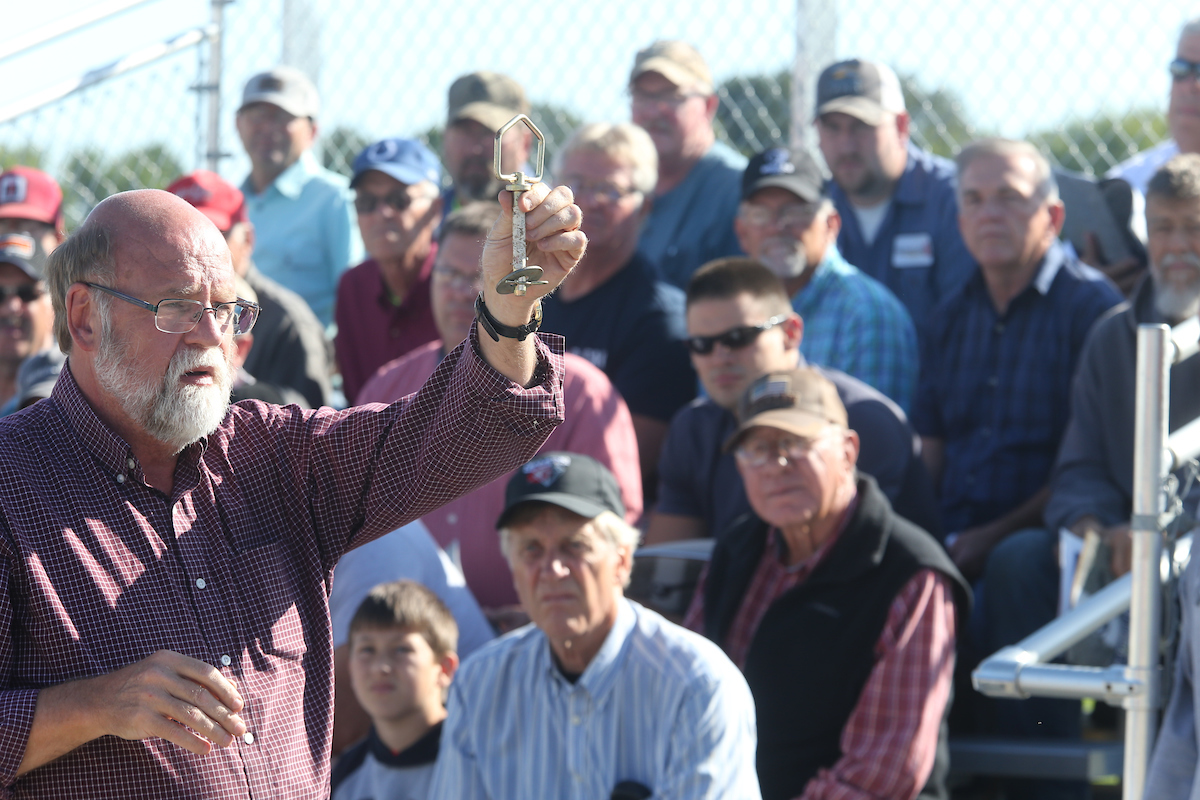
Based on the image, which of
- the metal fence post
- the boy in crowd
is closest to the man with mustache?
the metal fence post

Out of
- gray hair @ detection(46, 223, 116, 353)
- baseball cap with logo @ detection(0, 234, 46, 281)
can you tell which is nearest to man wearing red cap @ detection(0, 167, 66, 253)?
baseball cap with logo @ detection(0, 234, 46, 281)

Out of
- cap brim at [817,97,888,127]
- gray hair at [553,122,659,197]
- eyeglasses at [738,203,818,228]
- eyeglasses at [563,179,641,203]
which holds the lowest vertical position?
eyeglasses at [738,203,818,228]

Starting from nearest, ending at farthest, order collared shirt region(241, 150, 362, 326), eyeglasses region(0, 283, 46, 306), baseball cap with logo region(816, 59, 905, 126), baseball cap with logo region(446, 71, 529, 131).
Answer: eyeglasses region(0, 283, 46, 306) → baseball cap with logo region(816, 59, 905, 126) → baseball cap with logo region(446, 71, 529, 131) → collared shirt region(241, 150, 362, 326)

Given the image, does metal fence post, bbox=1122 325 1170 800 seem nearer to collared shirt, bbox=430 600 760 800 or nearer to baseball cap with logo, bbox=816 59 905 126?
collared shirt, bbox=430 600 760 800

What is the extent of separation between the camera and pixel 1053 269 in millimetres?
5168

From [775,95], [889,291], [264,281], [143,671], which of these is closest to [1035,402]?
[889,291]

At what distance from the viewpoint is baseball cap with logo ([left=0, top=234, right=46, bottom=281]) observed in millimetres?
5707

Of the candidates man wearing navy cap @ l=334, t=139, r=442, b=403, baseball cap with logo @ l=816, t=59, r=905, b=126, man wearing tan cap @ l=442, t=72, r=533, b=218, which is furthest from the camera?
man wearing tan cap @ l=442, t=72, r=533, b=218

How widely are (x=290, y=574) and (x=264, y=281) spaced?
141 inches

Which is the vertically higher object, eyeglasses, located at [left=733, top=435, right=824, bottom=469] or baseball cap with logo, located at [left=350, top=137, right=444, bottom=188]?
baseball cap with logo, located at [left=350, top=137, right=444, bottom=188]

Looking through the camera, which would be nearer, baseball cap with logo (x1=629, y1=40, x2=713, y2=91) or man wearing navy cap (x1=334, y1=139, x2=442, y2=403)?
man wearing navy cap (x1=334, y1=139, x2=442, y2=403)

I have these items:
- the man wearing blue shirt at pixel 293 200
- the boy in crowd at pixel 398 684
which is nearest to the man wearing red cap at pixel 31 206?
the man wearing blue shirt at pixel 293 200

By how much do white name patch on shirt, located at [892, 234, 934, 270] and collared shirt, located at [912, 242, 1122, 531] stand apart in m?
0.49

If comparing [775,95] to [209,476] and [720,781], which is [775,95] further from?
[209,476]
